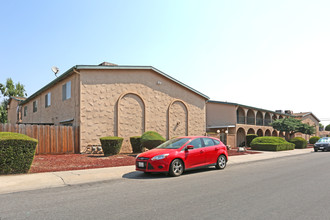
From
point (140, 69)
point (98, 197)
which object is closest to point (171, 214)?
point (98, 197)

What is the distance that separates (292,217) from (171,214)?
2127mm

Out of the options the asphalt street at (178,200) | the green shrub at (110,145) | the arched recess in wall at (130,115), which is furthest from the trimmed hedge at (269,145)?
the asphalt street at (178,200)

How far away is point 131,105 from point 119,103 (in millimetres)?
1059

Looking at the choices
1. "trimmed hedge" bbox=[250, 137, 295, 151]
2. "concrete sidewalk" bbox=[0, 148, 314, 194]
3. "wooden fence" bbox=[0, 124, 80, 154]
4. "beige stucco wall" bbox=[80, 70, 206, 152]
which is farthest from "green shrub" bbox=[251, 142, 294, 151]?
"concrete sidewalk" bbox=[0, 148, 314, 194]

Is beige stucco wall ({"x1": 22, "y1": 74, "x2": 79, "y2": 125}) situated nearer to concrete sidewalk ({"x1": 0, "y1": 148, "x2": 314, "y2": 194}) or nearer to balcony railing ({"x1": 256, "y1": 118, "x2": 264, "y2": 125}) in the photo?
concrete sidewalk ({"x1": 0, "y1": 148, "x2": 314, "y2": 194})

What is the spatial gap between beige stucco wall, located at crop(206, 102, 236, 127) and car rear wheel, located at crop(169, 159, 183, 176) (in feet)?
79.4

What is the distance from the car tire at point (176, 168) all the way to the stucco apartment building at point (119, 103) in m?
9.85

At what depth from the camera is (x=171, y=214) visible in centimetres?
465

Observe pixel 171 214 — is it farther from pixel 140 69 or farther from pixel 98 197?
pixel 140 69

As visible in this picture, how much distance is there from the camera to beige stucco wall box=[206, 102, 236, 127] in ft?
106

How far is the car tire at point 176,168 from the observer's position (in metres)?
8.92

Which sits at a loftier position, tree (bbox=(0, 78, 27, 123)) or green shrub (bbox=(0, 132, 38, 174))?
tree (bbox=(0, 78, 27, 123))

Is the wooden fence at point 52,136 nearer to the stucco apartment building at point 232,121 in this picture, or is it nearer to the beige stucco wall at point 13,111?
the stucco apartment building at point 232,121

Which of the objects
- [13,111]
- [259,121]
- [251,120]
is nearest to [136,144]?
[251,120]
